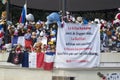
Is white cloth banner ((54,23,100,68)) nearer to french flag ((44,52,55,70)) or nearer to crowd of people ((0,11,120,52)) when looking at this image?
french flag ((44,52,55,70))

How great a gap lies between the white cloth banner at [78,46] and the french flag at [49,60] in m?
0.29

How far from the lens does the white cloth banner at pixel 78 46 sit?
1853 centimetres

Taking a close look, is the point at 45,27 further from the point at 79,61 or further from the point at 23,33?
the point at 79,61

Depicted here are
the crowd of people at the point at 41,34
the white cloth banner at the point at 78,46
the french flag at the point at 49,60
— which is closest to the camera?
the white cloth banner at the point at 78,46

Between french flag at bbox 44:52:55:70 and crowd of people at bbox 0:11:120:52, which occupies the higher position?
crowd of people at bbox 0:11:120:52

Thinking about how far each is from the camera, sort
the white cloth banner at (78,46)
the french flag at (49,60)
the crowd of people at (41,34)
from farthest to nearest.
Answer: the french flag at (49,60) < the crowd of people at (41,34) < the white cloth banner at (78,46)

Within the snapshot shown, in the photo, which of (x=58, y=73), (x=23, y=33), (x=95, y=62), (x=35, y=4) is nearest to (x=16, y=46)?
(x=23, y=33)

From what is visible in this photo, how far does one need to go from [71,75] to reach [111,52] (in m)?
1.79

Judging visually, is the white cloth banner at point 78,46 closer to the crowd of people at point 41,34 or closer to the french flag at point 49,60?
the french flag at point 49,60

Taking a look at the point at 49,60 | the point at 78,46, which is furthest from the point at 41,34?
the point at 78,46

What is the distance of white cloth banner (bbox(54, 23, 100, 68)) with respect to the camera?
730 inches

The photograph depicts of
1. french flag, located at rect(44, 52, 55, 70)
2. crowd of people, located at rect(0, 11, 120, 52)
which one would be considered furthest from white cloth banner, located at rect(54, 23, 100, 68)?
crowd of people, located at rect(0, 11, 120, 52)

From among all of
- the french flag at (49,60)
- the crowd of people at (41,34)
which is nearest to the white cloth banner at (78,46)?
the french flag at (49,60)

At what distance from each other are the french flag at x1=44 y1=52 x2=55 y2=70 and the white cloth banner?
0.29 meters
